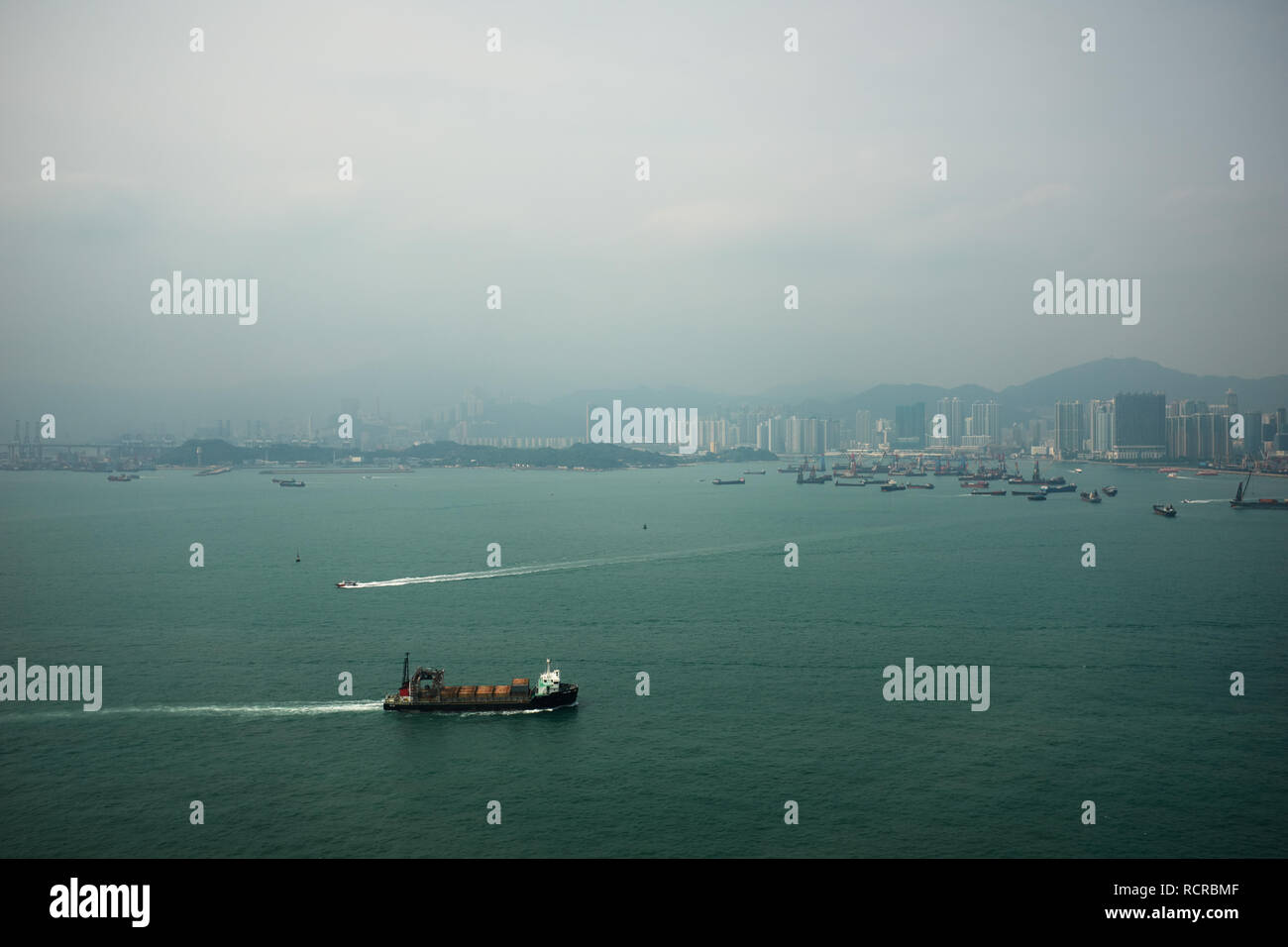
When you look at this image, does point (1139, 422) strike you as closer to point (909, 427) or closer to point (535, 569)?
point (909, 427)

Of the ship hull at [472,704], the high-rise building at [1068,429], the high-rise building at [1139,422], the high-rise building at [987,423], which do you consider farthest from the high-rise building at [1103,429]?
the ship hull at [472,704]

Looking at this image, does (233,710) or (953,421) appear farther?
(953,421)

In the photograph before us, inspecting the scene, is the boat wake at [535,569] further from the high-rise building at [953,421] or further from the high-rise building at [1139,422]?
the high-rise building at [953,421]

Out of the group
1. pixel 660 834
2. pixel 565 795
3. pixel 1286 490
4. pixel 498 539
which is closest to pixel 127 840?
pixel 565 795

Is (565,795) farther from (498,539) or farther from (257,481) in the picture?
(257,481)

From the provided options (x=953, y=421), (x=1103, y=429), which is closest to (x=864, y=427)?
(x=953, y=421)

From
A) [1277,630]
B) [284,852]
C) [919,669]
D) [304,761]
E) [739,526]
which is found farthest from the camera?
[739,526]

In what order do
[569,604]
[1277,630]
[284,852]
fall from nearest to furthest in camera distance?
[284,852] < [1277,630] < [569,604]
